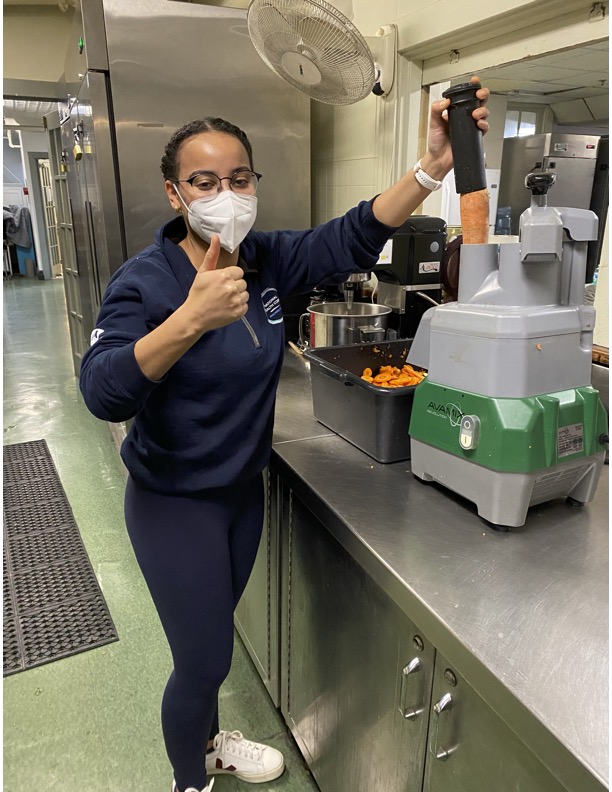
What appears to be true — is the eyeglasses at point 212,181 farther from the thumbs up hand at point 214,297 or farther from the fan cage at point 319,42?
the fan cage at point 319,42

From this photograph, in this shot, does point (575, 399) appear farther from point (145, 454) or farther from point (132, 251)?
point (132, 251)

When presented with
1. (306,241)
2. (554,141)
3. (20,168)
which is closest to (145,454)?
(306,241)

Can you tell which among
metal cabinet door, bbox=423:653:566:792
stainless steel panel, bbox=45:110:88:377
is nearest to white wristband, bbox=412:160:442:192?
metal cabinet door, bbox=423:653:566:792

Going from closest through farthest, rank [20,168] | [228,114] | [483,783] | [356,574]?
[483,783], [356,574], [228,114], [20,168]

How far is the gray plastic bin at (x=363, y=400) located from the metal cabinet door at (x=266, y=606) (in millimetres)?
245

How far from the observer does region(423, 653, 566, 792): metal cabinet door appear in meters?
0.75

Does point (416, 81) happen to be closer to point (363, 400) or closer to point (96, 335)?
point (363, 400)

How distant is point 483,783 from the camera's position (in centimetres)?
83

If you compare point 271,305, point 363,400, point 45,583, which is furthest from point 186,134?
point 45,583

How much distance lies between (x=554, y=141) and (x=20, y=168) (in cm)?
1271

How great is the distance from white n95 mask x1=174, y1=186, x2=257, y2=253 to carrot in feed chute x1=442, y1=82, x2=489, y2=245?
43 cm

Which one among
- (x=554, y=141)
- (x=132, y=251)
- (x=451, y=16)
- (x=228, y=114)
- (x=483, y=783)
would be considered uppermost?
(x=451, y=16)

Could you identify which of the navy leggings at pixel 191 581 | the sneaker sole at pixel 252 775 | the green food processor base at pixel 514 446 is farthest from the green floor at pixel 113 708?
the green food processor base at pixel 514 446

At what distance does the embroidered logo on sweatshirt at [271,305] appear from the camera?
1.25 m
